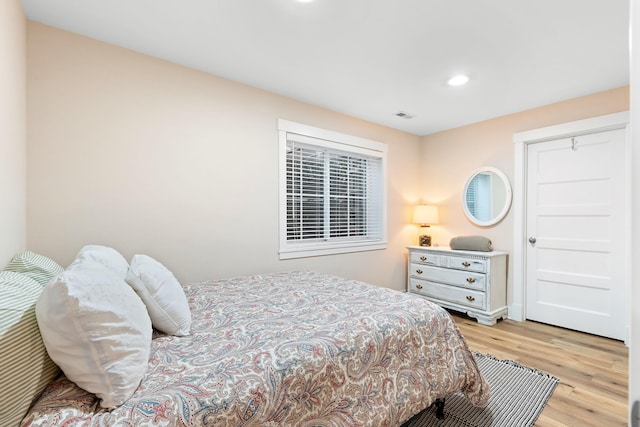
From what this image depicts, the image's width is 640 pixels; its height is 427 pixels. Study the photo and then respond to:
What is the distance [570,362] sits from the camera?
8.44 feet

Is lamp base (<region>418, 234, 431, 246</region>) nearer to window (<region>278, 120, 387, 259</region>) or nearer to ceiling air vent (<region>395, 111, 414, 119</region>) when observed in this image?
window (<region>278, 120, 387, 259</region>)

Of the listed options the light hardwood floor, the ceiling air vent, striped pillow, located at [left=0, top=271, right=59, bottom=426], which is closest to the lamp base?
the light hardwood floor

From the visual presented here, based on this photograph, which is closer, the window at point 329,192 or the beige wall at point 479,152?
the beige wall at point 479,152

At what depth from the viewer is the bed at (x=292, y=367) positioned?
99 cm

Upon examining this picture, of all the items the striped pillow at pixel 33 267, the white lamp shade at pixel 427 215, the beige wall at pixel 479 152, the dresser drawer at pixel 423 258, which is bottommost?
the dresser drawer at pixel 423 258

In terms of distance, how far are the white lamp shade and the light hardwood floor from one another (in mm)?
1215

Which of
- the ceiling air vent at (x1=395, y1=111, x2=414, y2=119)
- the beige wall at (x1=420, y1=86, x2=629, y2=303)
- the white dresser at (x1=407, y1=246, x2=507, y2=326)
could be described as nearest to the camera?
the beige wall at (x1=420, y1=86, x2=629, y2=303)

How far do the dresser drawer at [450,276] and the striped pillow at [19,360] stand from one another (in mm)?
3539

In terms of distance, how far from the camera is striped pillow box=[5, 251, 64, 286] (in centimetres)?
147

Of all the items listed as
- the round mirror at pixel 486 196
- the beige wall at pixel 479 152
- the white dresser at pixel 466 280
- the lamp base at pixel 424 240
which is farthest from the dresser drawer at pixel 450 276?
the round mirror at pixel 486 196

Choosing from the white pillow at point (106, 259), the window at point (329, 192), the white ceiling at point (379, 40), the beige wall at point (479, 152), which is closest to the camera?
the white pillow at point (106, 259)

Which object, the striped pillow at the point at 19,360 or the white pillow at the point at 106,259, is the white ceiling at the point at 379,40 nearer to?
the white pillow at the point at 106,259

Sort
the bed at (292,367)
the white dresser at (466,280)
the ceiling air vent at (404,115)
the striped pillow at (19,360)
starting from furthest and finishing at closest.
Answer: the ceiling air vent at (404,115) < the white dresser at (466,280) < the bed at (292,367) < the striped pillow at (19,360)

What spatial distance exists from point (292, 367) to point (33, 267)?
1.34 m
